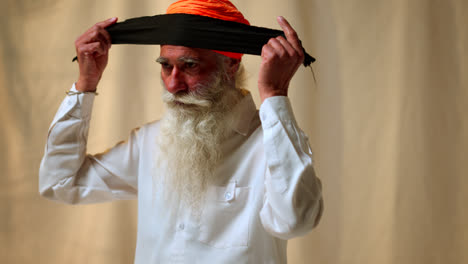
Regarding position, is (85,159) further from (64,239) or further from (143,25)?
(64,239)

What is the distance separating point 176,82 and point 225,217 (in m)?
0.51

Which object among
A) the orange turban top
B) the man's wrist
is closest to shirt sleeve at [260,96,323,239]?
the orange turban top

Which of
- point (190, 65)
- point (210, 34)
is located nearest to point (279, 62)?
point (210, 34)

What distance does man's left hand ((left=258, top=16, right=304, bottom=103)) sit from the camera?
155cm

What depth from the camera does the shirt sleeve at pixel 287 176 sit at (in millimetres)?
1487

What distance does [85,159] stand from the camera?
6.56ft

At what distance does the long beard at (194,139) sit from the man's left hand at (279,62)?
332 millimetres

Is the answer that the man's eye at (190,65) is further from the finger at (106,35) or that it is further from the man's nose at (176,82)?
the finger at (106,35)

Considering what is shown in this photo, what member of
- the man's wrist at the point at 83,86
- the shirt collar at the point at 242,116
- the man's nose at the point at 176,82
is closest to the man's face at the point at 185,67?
the man's nose at the point at 176,82

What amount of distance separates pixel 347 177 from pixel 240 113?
1.21 meters

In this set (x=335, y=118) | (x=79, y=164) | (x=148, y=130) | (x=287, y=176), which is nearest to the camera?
(x=287, y=176)

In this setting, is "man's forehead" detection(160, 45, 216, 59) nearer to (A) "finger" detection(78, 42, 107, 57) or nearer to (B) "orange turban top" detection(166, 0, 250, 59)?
(B) "orange turban top" detection(166, 0, 250, 59)

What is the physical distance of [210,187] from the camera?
1.85 m

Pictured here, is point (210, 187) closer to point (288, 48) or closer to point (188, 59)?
point (188, 59)
